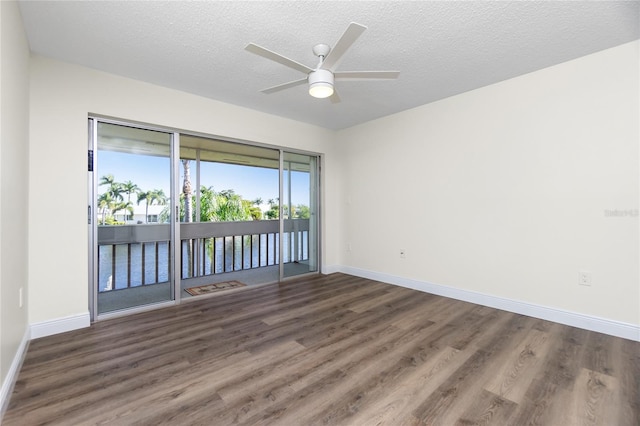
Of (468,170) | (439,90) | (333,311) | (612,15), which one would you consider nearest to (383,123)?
(439,90)

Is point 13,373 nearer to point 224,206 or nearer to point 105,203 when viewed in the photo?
point 105,203

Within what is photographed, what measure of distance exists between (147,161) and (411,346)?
3.33m

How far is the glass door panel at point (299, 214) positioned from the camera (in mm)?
4680

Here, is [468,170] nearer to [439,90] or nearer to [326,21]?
[439,90]

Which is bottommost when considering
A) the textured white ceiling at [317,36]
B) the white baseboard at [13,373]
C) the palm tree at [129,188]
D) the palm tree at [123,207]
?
the white baseboard at [13,373]

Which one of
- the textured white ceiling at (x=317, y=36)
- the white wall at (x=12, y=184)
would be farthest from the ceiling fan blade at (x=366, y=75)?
the white wall at (x=12, y=184)

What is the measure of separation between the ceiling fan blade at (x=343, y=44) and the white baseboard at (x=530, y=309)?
9.72 feet

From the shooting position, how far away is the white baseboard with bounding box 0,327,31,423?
160 centimetres

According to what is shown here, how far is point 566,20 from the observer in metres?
2.15

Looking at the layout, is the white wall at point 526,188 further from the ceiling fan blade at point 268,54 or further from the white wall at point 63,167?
the white wall at point 63,167

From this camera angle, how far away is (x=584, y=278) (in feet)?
8.82

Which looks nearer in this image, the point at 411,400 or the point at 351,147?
the point at 411,400

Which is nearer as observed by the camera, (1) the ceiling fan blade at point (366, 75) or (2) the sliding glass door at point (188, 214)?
(1) the ceiling fan blade at point (366, 75)

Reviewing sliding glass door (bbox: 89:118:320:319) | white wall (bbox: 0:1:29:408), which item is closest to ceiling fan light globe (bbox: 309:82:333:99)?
white wall (bbox: 0:1:29:408)
